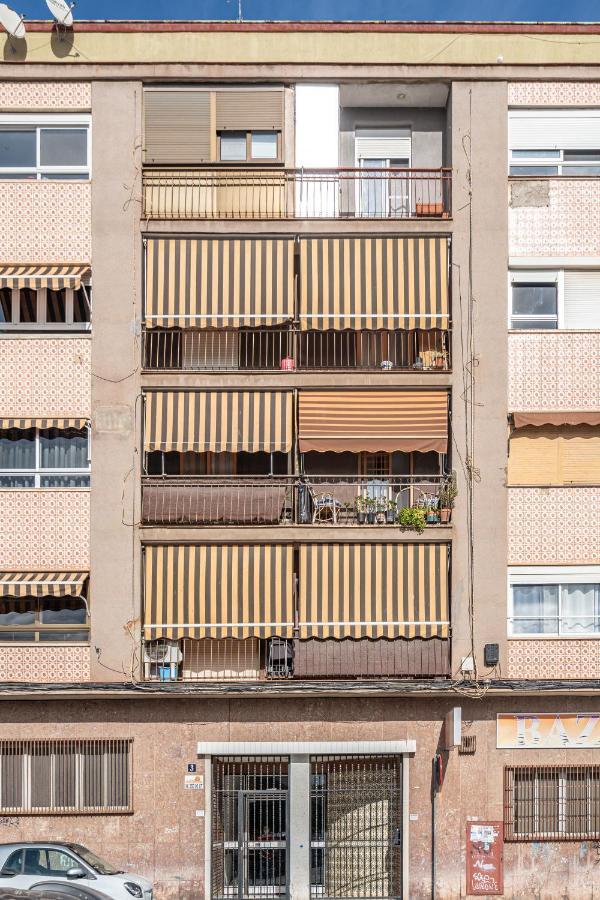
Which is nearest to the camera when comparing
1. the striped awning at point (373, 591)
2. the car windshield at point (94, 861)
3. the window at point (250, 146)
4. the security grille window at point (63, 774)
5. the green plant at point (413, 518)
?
the car windshield at point (94, 861)

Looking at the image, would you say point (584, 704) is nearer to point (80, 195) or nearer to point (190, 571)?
point (190, 571)

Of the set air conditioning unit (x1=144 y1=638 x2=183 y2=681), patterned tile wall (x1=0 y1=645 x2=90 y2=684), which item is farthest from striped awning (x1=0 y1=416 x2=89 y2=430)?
air conditioning unit (x1=144 y1=638 x2=183 y2=681)

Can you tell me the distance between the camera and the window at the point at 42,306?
16.4m

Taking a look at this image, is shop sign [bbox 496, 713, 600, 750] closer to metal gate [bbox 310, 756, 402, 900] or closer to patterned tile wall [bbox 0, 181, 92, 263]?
metal gate [bbox 310, 756, 402, 900]

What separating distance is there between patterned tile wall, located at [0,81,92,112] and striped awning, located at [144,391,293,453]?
595 cm

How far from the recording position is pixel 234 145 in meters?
16.8

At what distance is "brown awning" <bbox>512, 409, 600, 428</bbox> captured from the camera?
15.9m

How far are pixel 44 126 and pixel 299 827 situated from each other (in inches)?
569

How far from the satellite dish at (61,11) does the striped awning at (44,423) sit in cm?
772

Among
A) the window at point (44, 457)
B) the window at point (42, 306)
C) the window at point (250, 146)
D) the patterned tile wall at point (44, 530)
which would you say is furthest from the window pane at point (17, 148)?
the patterned tile wall at point (44, 530)

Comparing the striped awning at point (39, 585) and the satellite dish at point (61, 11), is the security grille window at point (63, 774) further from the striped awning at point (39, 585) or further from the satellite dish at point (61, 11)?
the satellite dish at point (61, 11)

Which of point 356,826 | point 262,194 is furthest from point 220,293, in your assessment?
point 356,826

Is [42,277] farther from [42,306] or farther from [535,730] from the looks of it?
[535,730]

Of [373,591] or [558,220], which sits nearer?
[373,591]
